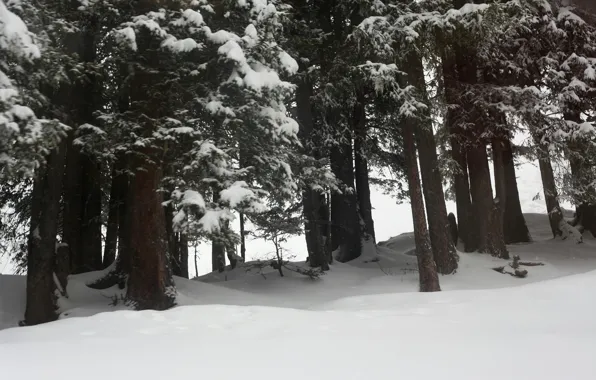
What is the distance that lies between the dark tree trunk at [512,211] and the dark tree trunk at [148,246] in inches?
537

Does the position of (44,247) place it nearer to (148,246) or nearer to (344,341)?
(148,246)

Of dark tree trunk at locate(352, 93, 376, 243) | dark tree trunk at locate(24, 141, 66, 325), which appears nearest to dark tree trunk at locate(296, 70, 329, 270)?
dark tree trunk at locate(352, 93, 376, 243)

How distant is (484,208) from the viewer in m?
14.1

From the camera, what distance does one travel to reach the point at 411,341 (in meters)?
4.61

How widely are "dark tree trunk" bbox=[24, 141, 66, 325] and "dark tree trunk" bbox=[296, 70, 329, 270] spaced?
22.2 feet

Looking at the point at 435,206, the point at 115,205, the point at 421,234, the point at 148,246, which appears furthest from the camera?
the point at 115,205

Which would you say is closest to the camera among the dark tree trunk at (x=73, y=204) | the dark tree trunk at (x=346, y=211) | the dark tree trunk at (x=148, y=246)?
the dark tree trunk at (x=148, y=246)

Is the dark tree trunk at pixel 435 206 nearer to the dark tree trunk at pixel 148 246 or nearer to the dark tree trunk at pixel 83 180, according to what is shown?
the dark tree trunk at pixel 148 246

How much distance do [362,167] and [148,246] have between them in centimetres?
1073

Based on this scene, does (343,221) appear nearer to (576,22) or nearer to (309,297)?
(309,297)

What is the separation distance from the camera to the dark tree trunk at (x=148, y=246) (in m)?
9.19

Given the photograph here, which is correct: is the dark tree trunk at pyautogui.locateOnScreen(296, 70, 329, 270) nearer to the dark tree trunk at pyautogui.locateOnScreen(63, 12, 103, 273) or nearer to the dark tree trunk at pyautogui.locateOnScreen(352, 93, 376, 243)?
the dark tree trunk at pyautogui.locateOnScreen(352, 93, 376, 243)

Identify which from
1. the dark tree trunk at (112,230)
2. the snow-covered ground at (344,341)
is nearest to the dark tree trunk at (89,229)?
the dark tree trunk at (112,230)

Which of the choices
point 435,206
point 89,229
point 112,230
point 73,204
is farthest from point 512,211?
point 73,204
